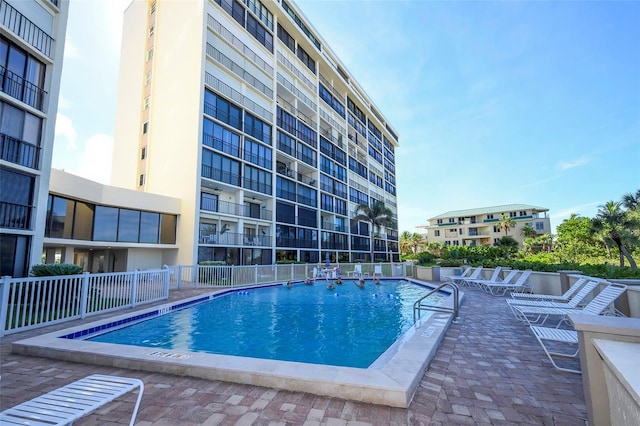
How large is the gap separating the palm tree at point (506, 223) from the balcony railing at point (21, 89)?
59964mm

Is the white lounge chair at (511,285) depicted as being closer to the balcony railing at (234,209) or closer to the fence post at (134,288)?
the fence post at (134,288)

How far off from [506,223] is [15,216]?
60.4 m

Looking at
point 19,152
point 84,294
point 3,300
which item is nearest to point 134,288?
point 84,294

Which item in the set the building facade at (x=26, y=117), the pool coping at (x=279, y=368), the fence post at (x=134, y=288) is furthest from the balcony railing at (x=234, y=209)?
the pool coping at (x=279, y=368)

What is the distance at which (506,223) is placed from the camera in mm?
52469

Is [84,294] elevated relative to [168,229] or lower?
lower

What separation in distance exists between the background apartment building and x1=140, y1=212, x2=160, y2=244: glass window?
4.45 ft

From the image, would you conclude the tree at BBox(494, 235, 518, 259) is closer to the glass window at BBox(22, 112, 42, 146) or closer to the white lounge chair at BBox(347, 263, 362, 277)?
the white lounge chair at BBox(347, 263, 362, 277)

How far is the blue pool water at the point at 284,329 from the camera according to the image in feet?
19.0

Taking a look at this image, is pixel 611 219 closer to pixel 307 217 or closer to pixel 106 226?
pixel 307 217

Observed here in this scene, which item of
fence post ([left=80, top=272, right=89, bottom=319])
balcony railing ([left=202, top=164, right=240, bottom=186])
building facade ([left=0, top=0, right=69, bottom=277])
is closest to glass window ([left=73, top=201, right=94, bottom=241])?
building facade ([left=0, top=0, right=69, bottom=277])

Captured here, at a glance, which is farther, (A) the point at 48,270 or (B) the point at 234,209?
(B) the point at 234,209

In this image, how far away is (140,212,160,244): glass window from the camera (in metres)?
18.2

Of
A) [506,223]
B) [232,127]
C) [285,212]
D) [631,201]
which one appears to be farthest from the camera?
[506,223]
